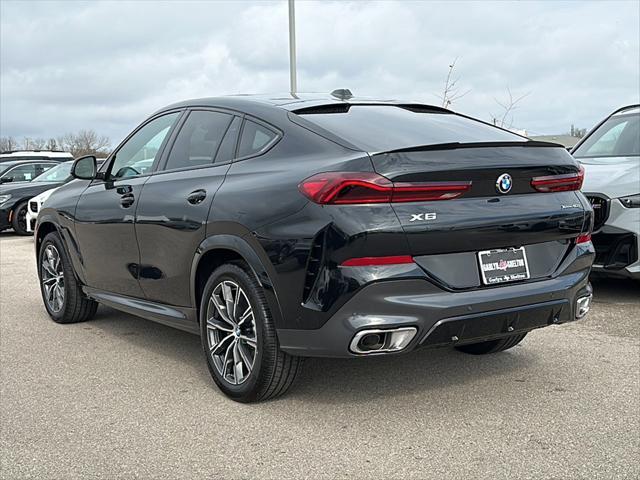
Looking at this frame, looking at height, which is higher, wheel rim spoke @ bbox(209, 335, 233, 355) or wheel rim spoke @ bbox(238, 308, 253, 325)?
wheel rim spoke @ bbox(238, 308, 253, 325)

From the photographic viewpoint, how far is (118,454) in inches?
135

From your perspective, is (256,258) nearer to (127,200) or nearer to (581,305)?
(127,200)

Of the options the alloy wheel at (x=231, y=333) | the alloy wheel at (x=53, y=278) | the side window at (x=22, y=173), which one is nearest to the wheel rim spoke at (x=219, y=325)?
the alloy wheel at (x=231, y=333)

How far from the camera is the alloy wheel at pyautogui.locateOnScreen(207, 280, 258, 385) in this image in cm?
397

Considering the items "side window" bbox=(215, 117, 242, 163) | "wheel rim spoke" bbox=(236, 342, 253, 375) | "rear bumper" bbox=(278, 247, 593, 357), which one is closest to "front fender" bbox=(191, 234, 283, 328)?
"rear bumper" bbox=(278, 247, 593, 357)

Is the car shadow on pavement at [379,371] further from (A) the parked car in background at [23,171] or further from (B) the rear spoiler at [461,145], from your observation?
(A) the parked car in background at [23,171]

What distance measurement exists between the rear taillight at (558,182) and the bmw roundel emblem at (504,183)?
166mm

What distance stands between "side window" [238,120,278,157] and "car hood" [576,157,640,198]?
3.38 meters

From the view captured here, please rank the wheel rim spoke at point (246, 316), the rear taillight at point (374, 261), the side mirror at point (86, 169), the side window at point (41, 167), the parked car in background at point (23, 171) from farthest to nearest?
the side window at point (41, 167) → the parked car in background at point (23, 171) → the side mirror at point (86, 169) → the wheel rim spoke at point (246, 316) → the rear taillight at point (374, 261)

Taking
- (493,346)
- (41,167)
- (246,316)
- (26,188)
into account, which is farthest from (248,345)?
(41,167)

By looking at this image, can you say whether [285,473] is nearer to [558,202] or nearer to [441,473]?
[441,473]

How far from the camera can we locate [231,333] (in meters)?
4.08

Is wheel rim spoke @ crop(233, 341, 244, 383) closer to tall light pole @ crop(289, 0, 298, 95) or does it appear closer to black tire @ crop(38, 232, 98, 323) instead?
black tire @ crop(38, 232, 98, 323)

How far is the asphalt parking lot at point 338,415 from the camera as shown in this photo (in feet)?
10.7
